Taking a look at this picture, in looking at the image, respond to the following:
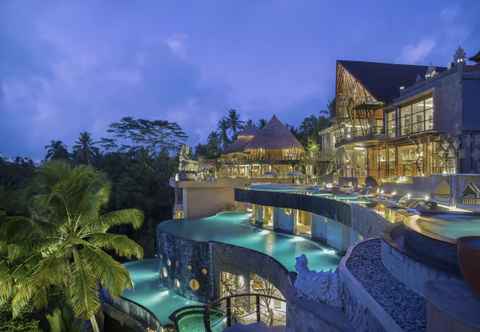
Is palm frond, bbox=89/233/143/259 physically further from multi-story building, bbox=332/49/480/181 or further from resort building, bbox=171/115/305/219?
multi-story building, bbox=332/49/480/181

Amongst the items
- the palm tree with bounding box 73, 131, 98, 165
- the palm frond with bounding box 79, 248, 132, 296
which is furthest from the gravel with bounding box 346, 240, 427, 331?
the palm tree with bounding box 73, 131, 98, 165

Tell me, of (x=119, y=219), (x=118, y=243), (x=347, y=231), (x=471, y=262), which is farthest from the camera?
(x=347, y=231)

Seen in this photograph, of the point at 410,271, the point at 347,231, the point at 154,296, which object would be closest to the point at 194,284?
the point at 154,296

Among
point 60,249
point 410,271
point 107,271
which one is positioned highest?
point 410,271

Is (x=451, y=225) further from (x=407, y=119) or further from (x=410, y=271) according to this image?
(x=407, y=119)

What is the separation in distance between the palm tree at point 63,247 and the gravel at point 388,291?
23.8 feet

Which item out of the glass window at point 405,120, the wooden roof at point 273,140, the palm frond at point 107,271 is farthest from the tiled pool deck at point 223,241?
the glass window at point 405,120

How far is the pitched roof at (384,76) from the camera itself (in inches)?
998

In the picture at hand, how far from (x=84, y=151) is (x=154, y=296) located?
34.6 meters

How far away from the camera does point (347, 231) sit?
563 inches

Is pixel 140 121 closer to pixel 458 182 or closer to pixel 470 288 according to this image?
pixel 458 182

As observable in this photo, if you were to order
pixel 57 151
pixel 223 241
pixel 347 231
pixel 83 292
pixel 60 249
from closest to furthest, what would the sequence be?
pixel 83 292 < pixel 60 249 < pixel 347 231 < pixel 223 241 < pixel 57 151

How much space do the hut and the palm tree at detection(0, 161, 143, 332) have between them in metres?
19.9

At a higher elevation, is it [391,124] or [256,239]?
[391,124]
